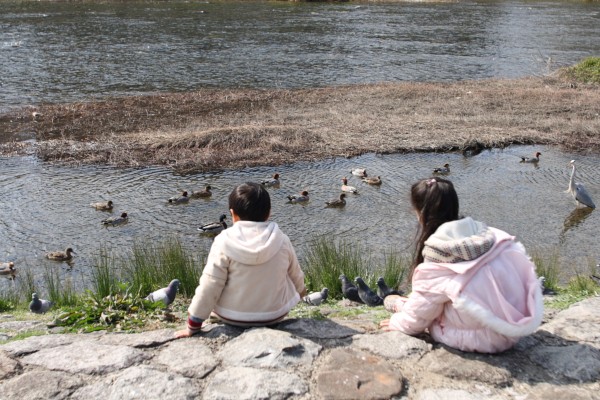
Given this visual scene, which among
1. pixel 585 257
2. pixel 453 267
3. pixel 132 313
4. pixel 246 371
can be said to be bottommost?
pixel 585 257

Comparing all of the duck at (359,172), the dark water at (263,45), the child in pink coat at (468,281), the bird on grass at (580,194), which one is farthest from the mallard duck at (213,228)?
the dark water at (263,45)

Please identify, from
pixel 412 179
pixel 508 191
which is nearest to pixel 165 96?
pixel 412 179

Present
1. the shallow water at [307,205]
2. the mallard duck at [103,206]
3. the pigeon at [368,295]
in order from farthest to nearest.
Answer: the mallard duck at [103,206] → the shallow water at [307,205] → the pigeon at [368,295]

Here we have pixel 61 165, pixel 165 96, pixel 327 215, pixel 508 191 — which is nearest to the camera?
pixel 327 215

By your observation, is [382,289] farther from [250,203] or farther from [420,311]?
[250,203]

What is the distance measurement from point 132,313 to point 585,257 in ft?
23.5

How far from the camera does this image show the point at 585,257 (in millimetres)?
9766

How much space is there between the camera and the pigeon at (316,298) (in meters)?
6.96

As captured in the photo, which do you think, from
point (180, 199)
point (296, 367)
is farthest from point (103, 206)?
point (296, 367)

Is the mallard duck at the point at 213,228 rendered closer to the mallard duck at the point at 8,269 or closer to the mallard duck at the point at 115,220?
the mallard duck at the point at 115,220

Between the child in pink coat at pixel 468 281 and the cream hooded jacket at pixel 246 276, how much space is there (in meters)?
1.03

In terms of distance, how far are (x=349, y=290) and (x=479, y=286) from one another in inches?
135

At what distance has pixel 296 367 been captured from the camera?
412cm

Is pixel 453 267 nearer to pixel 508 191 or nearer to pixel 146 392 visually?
pixel 146 392
